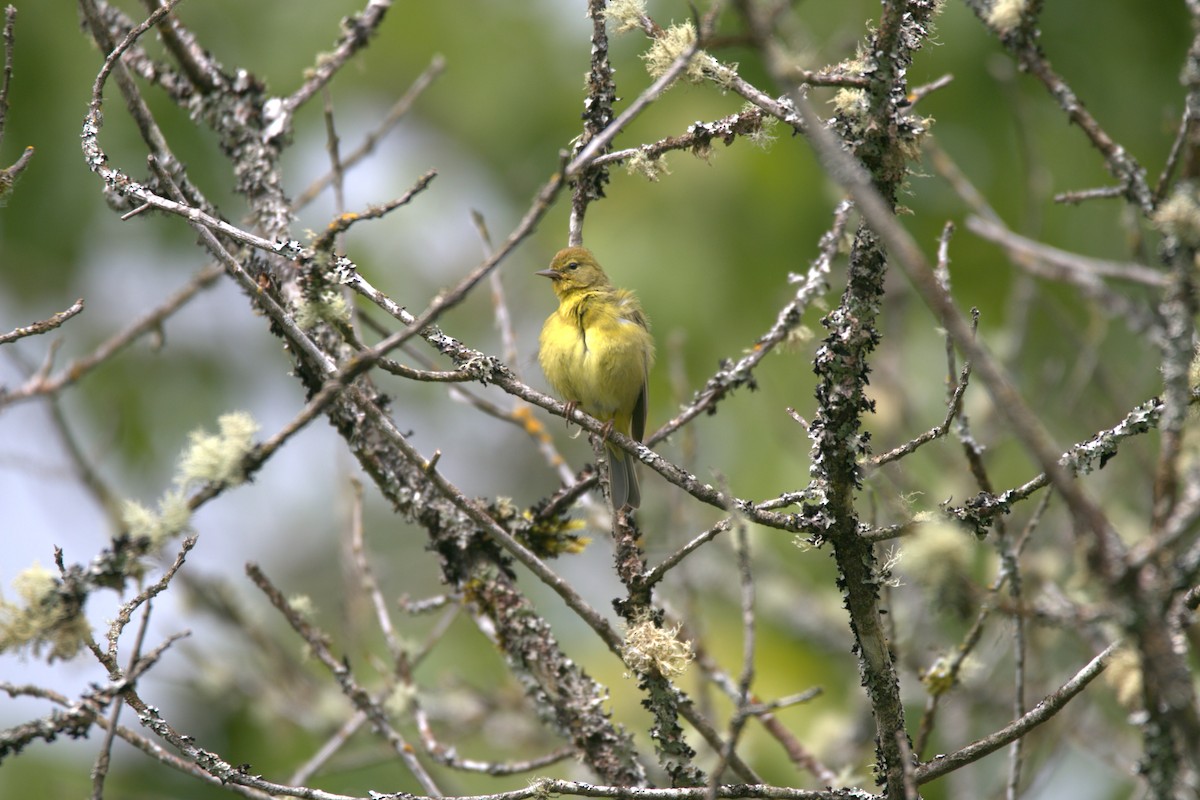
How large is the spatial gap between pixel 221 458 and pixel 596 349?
83.8 inches

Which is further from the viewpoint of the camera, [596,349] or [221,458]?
[596,349]

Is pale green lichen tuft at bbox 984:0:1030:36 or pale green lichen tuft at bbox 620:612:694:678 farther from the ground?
pale green lichen tuft at bbox 984:0:1030:36

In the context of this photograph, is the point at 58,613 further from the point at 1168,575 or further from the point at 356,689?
the point at 1168,575

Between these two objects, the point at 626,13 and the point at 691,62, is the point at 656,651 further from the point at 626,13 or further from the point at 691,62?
the point at 626,13

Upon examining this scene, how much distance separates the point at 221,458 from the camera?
2.63 m

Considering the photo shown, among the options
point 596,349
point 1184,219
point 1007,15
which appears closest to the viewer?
point 1184,219

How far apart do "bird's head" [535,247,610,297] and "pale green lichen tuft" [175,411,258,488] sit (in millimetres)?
1889

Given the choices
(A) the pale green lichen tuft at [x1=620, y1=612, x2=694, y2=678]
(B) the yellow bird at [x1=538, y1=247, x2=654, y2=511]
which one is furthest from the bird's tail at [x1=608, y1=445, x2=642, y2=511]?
(A) the pale green lichen tuft at [x1=620, y1=612, x2=694, y2=678]

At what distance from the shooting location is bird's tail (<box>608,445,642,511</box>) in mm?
4008

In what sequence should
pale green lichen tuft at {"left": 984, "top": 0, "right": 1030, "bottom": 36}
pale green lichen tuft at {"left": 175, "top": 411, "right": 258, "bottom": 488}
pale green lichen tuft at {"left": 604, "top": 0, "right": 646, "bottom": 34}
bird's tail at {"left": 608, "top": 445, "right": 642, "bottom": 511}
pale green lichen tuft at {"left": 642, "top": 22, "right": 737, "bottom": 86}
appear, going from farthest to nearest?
1. bird's tail at {"left": 608, "top": 445, "right": 642, "bottom": 511}
2. pale green lichen tuft at {"left": 604, "top": 0, "right": 646, "bottom": 34}
3. pale green lichen tuft at {"left": 642, "top": 22, "right": 737, "bottom": 86}
4. pale green lichen tuft at {"left": 175, "top": 411, "right": 258, "bottom": 488}
5. pale green lichen tuft at {"left": 984, "top": 0, "right": 1030, "bottom": 36}

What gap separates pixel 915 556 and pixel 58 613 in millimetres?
2094

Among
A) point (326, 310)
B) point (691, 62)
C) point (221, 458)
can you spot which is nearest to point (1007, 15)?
point (691, 62)

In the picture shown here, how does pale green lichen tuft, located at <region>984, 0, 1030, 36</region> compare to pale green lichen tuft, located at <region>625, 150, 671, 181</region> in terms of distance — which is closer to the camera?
pale green lichen tuft, located at <region>984, 0, 1030, 36</region>

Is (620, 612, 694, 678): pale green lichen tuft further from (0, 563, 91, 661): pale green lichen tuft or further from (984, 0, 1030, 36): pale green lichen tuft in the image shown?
(984, 0, 1030, 36): pale green lichen tuft
